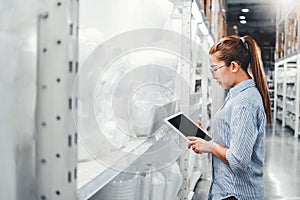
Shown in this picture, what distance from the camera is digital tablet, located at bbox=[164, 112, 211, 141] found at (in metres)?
1.71

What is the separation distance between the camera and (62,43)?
0.77m

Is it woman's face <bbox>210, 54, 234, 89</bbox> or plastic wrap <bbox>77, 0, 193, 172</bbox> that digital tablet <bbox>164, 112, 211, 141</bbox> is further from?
woman's face <bbox>210, 54, 234, 89</bbox>

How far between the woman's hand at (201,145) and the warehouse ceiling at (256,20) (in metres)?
11.4

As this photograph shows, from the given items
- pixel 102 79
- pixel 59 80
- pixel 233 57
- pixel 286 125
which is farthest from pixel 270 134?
pixel 59 80

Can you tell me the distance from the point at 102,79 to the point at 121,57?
0.26 meters

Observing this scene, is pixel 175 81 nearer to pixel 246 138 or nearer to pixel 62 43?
pixel 246 138

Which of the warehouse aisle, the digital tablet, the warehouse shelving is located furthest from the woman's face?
the warehouse shelving

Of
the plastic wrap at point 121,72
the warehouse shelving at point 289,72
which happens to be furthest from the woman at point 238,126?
the warehouse shelving at point 289,72

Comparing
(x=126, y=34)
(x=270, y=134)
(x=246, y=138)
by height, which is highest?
(x=126, y=34)

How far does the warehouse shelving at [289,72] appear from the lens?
26.7 feet

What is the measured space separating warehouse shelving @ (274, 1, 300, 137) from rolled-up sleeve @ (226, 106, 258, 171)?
6875 mm

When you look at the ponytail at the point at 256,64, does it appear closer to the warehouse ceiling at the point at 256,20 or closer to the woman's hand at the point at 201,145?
the woman's hand at the point at 201,145

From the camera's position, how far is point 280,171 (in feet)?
16.3

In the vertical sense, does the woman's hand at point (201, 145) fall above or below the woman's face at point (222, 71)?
below
